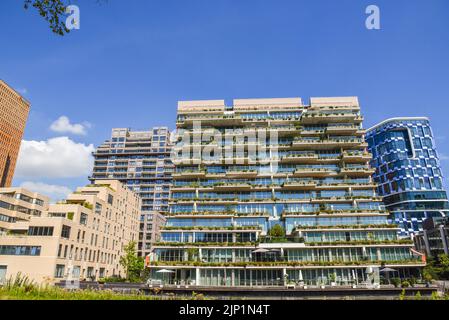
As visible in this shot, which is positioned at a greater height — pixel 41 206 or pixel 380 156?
pixel 380 156

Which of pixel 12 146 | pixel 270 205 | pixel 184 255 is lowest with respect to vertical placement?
pixel 184 255

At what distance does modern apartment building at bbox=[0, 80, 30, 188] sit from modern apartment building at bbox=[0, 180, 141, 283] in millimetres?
73501

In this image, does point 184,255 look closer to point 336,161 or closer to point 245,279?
point 245,279

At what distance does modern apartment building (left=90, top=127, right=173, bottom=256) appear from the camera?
150m

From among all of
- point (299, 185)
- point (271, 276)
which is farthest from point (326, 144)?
point (271, 276)

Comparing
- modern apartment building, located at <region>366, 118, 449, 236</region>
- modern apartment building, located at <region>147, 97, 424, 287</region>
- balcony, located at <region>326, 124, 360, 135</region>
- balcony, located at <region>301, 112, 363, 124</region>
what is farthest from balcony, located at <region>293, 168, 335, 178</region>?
modern apartment building, located at <region>366, 118, 449, 236</region>

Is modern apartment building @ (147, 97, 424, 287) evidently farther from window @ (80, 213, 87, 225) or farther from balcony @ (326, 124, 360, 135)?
window @ (80, 213, 87, 225)

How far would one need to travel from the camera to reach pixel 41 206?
297ft

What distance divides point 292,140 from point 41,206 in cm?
7518

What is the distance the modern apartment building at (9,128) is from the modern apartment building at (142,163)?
38.6 meters

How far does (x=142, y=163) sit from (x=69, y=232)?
9662 cm

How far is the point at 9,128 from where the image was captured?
15062 centimetres

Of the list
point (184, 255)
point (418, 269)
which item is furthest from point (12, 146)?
point (418, 269)

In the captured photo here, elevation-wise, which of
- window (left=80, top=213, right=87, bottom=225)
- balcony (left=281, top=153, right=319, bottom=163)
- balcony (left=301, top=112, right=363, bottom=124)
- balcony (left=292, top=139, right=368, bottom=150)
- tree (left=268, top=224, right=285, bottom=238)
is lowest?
tree (left=268, top=224, right=285, bottom=238)
